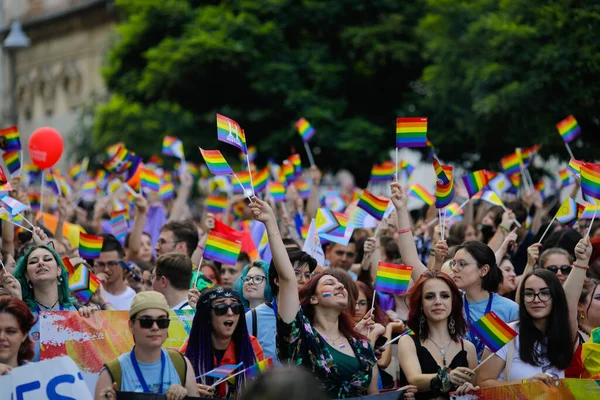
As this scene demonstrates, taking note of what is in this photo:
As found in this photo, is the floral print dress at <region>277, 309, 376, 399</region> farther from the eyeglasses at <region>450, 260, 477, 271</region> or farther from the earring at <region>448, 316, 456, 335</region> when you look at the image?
the eyeglasses at <region>450, 260, 477, 271</region>

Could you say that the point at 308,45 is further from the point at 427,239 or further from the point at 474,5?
the point at 427,239

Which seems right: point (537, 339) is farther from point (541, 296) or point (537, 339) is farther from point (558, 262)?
point (558, 262)

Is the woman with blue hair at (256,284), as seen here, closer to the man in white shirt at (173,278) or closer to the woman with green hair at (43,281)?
the man in white shirt at (173,278)

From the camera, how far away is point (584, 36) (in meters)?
15.2

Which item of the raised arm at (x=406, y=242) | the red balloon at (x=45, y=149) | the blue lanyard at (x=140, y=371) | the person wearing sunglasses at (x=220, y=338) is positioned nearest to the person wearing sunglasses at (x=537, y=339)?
the raised arm at (x=406, y=242)

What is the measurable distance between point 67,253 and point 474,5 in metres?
10.8

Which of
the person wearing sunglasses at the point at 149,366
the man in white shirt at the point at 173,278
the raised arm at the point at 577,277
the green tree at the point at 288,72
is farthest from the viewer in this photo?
the green tree at the point at 288,72

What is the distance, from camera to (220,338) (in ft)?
20.7

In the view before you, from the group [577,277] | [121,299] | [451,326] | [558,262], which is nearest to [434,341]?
[451,326]

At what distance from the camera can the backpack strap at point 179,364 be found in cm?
585

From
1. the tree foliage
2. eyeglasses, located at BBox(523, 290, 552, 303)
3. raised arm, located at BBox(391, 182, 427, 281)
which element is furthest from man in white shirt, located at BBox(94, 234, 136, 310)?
the tree foliage

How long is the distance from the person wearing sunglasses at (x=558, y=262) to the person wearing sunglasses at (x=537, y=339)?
1.40m

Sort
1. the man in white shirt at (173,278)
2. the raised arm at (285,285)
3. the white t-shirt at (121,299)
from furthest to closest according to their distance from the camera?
the white t-shirt at (121,299), the man in white shirt at (173,278), the raised arm at (285,285)

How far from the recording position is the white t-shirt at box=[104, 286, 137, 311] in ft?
29.0
